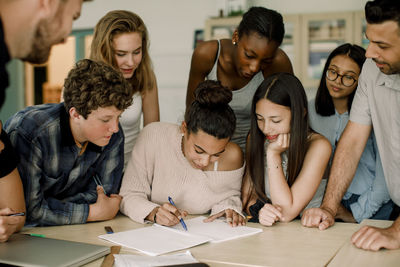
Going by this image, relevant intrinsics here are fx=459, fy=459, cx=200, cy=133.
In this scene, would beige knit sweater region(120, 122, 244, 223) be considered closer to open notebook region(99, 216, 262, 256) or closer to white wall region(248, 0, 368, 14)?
open notebook region(99, 216, 262, 256)

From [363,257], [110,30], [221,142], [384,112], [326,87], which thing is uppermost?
[110,30]

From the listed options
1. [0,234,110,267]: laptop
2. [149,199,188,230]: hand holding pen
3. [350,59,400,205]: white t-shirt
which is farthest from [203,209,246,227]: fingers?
[350,59,400,205]: white t-shirt

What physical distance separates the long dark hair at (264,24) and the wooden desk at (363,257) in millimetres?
921

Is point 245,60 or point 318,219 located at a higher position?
point 245,60

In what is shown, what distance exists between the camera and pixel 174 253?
1323 millimetres

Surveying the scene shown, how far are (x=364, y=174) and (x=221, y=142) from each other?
0.79m

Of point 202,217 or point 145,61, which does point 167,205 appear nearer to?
point 202,217

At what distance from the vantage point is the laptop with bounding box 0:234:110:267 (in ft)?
3.86

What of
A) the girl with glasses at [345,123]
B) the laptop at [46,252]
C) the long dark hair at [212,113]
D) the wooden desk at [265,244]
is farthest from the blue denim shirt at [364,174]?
the laptop at [46,252]

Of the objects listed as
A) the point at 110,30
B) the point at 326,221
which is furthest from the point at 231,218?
the point at 110,30

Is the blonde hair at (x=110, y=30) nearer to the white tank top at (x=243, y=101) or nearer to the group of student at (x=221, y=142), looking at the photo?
the group of student at (x=221, y=142)

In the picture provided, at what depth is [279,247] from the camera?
1.40 metres

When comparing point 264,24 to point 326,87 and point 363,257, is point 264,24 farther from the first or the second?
point 363,257

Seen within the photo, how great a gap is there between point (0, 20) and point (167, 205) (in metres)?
0.97
